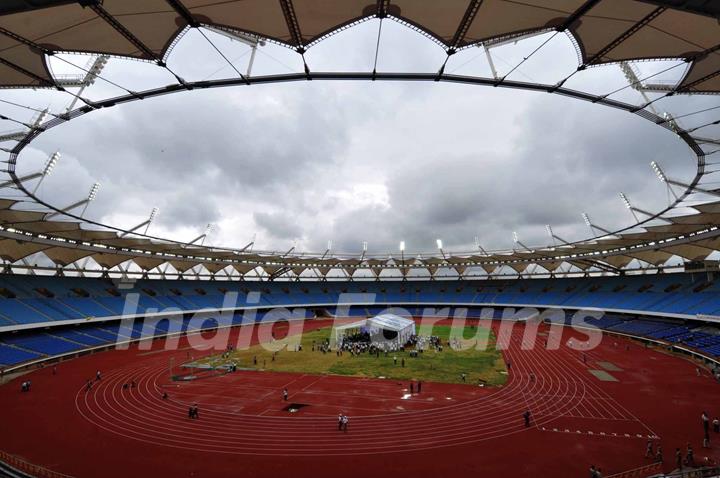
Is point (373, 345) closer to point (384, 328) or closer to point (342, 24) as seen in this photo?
point (384, 328)

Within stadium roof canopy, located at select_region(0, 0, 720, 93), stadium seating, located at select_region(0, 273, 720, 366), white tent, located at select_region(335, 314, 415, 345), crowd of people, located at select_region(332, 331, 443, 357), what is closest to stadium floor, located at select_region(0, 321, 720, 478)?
stadium seating, located at select_region(0, 273, 720, 366)

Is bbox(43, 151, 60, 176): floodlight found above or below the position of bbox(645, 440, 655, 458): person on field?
above

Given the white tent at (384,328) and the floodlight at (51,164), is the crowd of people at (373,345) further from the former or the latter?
the floodlight at (51,164)

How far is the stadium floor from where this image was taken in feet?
49.0

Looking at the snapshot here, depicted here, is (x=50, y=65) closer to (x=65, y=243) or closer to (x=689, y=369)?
(x=65, y=243)

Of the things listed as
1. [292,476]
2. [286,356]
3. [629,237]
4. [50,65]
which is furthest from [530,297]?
[50,65]

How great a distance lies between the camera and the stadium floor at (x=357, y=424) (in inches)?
587

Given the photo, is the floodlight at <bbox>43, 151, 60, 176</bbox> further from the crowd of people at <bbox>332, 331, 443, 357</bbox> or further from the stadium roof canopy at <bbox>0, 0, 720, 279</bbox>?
the crowd of people at <bbox>332, 331, 443, 357</bbox>

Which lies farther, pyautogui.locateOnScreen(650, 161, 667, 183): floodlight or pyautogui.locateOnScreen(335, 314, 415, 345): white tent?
pyautogui.locateOnScreen(335, 314, 415, 345): white tent

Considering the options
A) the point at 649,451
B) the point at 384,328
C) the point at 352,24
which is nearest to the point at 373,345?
the point at 384,328

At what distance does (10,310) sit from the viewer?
36.0 m

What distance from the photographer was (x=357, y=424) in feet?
62.8

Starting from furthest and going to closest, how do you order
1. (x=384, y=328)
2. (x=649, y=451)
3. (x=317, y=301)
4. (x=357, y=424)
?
(x=317, y=301) < (x=384, y=328) < (x=357, y=424) < (x=649, y=451)

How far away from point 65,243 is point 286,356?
2456 centimetres
